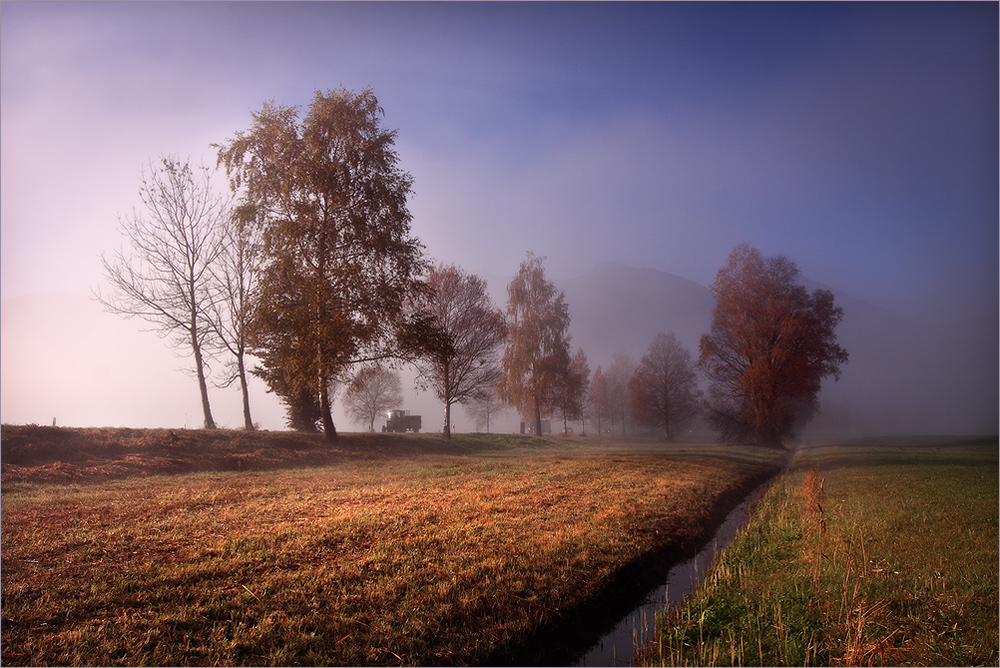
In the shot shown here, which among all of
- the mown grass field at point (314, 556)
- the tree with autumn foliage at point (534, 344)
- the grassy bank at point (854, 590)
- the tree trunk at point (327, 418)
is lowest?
the grassy bank at point (854, 590)

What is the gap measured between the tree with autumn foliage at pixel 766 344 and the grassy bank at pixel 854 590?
7.55 m

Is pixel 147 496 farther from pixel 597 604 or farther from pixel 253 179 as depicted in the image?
pixel 253 179

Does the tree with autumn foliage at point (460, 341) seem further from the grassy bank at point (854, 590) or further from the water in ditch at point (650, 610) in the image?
the grassy bank at point (854, 590)

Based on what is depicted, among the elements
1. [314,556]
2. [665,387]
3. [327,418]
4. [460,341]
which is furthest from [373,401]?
[314,556]

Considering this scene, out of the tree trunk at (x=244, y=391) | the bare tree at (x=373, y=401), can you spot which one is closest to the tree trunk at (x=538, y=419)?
the tree trunk at (x=244, y=391)

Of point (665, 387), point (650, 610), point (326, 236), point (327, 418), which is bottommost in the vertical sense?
point (650, 610)

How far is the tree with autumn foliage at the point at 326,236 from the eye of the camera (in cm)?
1341

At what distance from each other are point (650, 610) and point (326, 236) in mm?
13044

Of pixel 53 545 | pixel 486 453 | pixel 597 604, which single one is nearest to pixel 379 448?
pixel 486 453

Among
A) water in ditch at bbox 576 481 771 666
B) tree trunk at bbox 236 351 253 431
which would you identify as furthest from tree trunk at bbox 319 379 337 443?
water in ditch at bbox 576 481 771 666

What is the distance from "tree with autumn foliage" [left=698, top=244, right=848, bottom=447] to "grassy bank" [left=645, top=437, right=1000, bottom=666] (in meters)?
7.55

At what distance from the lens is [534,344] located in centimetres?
1308

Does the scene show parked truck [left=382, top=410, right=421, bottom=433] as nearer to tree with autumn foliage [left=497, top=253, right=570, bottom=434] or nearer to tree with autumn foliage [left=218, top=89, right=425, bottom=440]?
tree with autumn foliage [left=218, top=89, right=425, bottom=440]

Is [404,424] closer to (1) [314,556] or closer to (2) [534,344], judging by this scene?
(2) [534,344]
